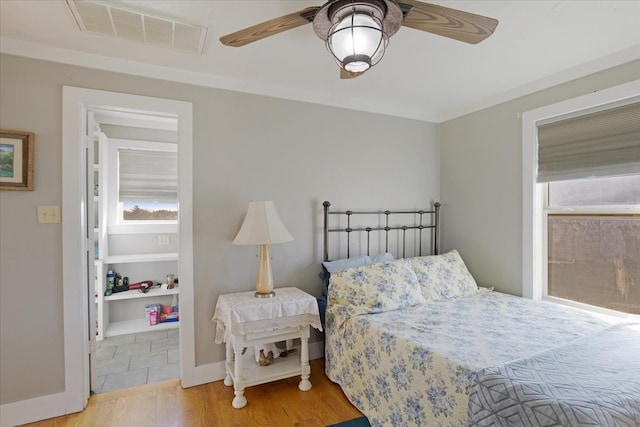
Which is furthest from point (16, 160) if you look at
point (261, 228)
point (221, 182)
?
point (261, 228)

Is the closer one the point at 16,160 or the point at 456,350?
the point at 456,350

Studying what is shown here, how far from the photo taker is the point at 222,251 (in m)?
2.52

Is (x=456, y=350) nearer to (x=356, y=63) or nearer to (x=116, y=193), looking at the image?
(x=356, y=63)

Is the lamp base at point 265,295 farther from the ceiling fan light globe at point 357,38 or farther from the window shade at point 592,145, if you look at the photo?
the window shade at point 592,145

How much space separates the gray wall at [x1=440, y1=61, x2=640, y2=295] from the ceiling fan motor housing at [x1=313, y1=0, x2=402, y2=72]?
1.94 meters

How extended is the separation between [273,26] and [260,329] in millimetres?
1781

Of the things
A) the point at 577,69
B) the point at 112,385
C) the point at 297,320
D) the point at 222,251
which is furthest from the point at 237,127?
the point at 577,69

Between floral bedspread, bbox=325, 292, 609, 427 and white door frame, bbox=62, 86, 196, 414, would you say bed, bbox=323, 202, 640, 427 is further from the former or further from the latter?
white door frame, bbox=62, 86, 196, 414

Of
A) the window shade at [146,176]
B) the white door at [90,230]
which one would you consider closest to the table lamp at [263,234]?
the white door at [90,230]

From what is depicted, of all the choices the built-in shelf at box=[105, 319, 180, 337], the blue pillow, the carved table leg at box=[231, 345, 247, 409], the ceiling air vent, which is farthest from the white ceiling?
the built-in shelf at box=[105, 319, 180, 337]

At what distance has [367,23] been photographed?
4.01ft

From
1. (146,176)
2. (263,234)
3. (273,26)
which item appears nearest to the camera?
(273,26)

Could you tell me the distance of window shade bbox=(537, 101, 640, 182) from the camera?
212 cm

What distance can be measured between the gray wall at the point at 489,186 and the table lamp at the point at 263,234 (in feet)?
6.19
